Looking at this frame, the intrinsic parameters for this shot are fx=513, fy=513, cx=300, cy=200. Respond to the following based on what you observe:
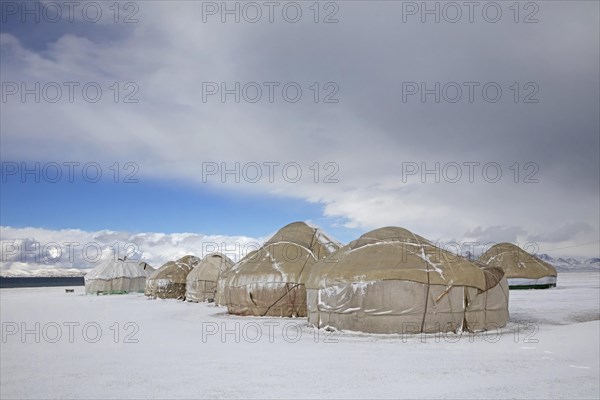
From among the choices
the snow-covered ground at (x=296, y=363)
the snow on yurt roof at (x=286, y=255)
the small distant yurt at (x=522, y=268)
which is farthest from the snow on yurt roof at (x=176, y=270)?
the small distant yurt at (x=522, y=268)

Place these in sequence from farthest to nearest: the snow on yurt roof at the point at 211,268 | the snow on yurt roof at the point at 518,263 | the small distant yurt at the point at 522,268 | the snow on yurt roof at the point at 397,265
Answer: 1. the snow on yurt roof at the point at 518,263
2. the small distant yurt at the point at 522,268
3. the snow on yurt roof at the point at 211,268
4. the snow on yurt roof at the point at 397,265

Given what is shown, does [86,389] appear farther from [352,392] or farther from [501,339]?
[501,339]

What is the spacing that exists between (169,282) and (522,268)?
2351cm

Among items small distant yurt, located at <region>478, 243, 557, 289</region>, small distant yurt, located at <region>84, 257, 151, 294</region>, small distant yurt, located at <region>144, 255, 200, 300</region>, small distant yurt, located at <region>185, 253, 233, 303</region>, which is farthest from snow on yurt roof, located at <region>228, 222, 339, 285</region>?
small distant yurt, located at <region>84, 257, 151, 294</region>

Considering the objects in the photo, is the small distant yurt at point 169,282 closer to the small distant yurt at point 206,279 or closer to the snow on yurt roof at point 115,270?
the small distant yurt at point 206,279

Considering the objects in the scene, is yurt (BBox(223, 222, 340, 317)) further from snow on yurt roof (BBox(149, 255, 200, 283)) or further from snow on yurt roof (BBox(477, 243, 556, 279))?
snow on yurt roof (BBox(477, 243, 556, 279))

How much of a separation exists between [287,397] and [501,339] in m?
6.47

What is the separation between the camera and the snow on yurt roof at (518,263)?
3491 centimetres

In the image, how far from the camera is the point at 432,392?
→ 21.1 ft

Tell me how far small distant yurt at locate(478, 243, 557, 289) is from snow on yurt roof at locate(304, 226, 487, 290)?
79.4ft

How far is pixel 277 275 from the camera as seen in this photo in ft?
56.6

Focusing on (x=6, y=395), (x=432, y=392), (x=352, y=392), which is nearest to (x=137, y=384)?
(x=6, y=395)

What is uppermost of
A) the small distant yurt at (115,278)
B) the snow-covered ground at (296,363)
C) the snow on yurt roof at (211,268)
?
the snow on yurt roof at (211,268)

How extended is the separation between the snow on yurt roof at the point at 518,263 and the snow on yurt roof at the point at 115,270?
27.9 metres
